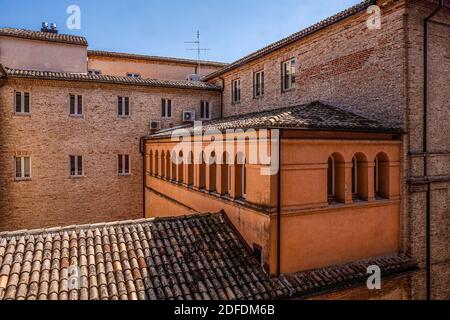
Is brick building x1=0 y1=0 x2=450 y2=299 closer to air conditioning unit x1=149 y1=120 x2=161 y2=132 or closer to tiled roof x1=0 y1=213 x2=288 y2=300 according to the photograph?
tiled roof x1=0 y1=213 x2=288 y2=300

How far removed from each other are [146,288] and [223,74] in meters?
14.6

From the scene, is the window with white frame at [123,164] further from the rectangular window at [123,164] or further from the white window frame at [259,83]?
the white window frame at [259,83]

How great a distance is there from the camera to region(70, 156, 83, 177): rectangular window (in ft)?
55.8

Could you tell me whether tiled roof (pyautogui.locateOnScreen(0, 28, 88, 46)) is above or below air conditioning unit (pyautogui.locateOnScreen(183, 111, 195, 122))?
above

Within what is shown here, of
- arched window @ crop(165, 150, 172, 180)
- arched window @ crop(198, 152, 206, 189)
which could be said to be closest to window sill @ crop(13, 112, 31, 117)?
arched window @ crop(165, 150, 172, 180)

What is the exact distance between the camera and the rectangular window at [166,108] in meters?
18.6

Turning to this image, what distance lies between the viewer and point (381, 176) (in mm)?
8648

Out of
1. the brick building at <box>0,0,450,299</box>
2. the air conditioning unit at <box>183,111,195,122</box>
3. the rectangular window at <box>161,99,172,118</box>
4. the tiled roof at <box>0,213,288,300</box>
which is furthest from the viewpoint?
the air conditioning unit at <box>183,111,195,122</box>

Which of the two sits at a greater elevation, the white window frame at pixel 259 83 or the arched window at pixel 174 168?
the white window frame at pixel 259 83

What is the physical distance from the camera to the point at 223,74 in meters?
18.6

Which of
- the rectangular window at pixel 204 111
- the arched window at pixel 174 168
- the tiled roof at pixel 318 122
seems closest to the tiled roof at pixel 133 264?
the tiled roof at pixel 318 122

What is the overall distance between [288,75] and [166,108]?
8135 millimetres
